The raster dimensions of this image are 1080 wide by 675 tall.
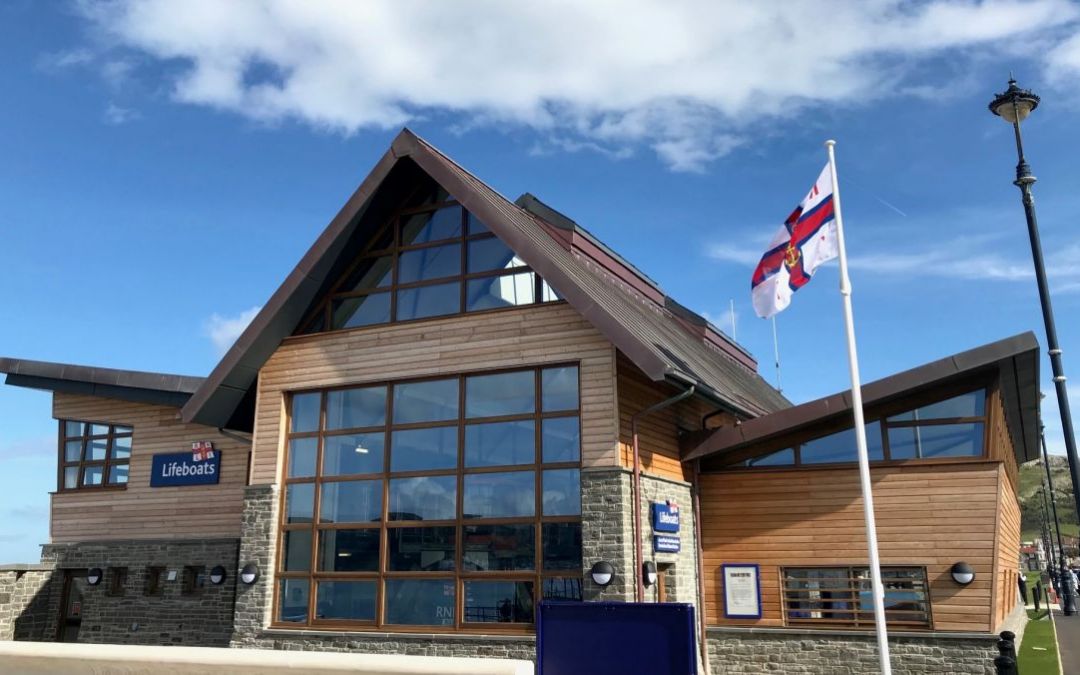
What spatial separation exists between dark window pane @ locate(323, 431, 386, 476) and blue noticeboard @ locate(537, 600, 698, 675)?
21.9 ft

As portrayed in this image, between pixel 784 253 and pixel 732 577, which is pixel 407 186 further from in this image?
pixel 732 577

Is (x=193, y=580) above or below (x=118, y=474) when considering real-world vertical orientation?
below

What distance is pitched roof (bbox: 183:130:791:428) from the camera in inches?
532

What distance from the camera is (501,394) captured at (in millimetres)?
14875

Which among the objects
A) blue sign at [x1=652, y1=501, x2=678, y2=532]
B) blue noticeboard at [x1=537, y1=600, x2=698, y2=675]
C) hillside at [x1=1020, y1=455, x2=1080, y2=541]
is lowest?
blue noticeboard at [x1=537, y1=600, x2=698, y2=675]

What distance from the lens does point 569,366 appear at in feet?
47.4

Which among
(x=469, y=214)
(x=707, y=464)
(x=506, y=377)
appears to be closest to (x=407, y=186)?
Answer: (x=469, y=214)

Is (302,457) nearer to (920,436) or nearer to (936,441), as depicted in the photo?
(920,436)

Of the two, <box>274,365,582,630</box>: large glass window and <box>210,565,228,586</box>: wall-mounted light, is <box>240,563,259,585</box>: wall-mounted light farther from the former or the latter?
<box>210,565,228,586</box>: wall-mounted light

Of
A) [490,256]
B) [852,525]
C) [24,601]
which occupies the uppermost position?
[490,256]

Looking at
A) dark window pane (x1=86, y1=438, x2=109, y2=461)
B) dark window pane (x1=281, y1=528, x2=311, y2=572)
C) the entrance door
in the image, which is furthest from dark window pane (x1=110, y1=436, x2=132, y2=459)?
dark window pane (x1=281, y1=528, x2=311, y2=572)

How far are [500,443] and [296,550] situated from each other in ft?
14.3

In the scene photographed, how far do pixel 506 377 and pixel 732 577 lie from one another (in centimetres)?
517

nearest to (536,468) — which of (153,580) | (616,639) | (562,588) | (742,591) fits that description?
(562,588)
